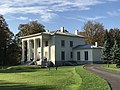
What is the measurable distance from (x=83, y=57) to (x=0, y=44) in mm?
19968

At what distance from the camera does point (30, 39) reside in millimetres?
69125

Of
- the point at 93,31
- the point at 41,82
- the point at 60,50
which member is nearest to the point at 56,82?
the point at 41,82

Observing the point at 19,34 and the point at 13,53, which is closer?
the point at 13,53

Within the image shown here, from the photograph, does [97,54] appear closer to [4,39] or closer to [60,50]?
[60,50]

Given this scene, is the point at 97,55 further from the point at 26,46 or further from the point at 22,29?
the point at 22,29

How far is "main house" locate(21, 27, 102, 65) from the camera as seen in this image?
6462 centimetres

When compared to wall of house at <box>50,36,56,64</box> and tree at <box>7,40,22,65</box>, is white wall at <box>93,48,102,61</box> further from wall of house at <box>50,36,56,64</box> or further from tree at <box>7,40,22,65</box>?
tree at <box>7,40,22,65</box>

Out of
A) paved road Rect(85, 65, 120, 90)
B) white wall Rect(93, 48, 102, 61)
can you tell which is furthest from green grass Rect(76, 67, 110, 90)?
white wall Rect(93, 48, 102, 61)

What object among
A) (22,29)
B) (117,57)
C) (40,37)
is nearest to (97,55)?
(40,37)

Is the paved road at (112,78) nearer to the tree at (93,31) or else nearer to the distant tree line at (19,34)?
the distant tree line at (19,34)

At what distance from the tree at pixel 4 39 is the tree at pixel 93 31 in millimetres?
26532

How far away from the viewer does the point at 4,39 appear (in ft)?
235

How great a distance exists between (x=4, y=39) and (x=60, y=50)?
14947 mm

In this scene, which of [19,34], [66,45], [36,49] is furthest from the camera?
[19,34]
